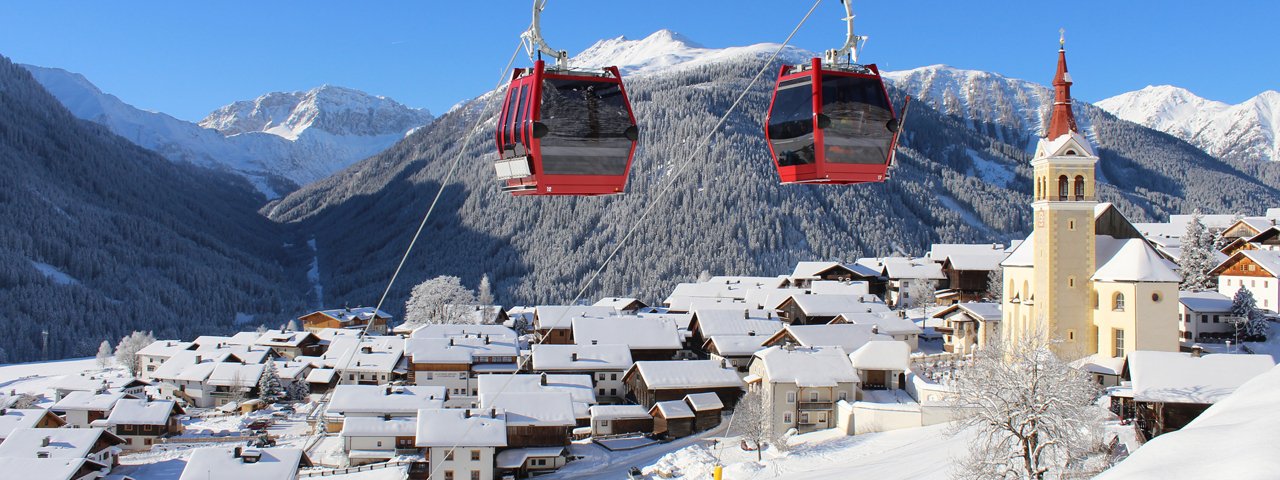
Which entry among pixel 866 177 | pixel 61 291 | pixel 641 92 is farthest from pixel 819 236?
pixel 866 177

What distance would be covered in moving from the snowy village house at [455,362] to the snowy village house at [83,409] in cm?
1646

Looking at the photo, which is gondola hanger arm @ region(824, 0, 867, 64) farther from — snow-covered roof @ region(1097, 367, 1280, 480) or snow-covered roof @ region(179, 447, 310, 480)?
snow-covered roof @ region(179, 447, 310, 480)

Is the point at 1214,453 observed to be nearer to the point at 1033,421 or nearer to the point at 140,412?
the point at 1033,421

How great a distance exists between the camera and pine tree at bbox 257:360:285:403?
59938mm

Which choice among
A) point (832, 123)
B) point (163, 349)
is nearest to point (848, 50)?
point (832, 123)

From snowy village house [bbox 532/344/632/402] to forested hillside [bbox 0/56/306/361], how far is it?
82.0 meters

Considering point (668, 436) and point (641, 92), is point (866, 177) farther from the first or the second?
point (641, 92)

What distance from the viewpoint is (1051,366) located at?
76.0 ft

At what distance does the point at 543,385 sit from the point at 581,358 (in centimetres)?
596

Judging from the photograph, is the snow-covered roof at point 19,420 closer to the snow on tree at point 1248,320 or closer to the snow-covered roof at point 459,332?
the snow-covered roof at point 459,332

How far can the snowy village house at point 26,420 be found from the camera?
4541cm

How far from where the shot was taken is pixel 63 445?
41.5 m

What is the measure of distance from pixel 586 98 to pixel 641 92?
174m

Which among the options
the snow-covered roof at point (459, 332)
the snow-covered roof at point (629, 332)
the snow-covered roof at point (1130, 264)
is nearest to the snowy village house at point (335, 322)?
the snow-covered roof at point (459, 332)
